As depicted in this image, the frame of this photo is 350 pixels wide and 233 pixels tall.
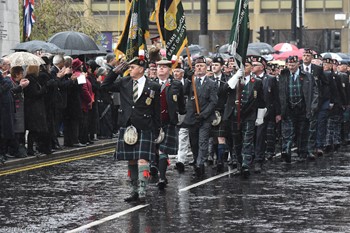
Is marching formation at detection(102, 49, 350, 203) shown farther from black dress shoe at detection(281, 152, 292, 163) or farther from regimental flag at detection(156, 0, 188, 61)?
regimental flag at detection(156, 0, 188, 61)

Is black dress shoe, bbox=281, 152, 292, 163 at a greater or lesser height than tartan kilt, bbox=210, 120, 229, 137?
lesser

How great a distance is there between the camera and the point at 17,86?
20.2 meters

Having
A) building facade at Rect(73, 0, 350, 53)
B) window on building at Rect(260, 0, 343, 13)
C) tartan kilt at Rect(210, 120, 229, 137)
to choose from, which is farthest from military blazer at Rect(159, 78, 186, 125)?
window on building at Rect(260, 0, 343, 13)

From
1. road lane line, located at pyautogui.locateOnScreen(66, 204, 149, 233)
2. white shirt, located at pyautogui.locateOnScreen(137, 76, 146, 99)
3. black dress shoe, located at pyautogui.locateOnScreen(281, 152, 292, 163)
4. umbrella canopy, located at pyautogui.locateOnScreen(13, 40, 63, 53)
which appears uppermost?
umbrella canopy, located at pyautogui.locateOnScreen(13, 40, 63, 53)

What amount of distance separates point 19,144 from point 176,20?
411 cm

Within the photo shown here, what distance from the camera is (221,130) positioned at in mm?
19172

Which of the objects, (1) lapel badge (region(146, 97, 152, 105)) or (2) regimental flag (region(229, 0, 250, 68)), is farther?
(2) regimental flag (region(229, 0, 250, 68))

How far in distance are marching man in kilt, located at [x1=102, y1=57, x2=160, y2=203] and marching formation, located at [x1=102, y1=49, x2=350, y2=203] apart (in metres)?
0.01

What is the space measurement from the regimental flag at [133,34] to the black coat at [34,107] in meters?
4.66

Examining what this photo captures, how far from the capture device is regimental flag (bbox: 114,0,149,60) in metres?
16.3

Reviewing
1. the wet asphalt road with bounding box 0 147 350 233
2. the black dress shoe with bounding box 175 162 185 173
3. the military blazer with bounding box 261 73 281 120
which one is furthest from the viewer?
the military blazer with bounding box 261 73 281 120

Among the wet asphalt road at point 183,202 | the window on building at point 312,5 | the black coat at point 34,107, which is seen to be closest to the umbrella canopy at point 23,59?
the black coat at point 34,107

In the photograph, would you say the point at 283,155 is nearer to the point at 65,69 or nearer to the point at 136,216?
the point at 65,69

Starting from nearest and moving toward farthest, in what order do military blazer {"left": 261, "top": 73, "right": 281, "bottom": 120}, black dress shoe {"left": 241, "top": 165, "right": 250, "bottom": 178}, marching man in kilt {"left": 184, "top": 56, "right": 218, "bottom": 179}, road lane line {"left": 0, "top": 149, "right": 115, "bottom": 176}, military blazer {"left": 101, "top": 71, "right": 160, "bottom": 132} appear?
1. military blazer {"left": 101, "top": 71, "right": 160, "bottom": 132}
2. black dress shoe {"left": 241, "top": 165, "right": 250, "bottom": 178}
3. marching man in kilt {"left": 184, "top": 56, "right": 218, "bottom": 179}
4. road lane line {"left": 0, "top": 149, "right": 115, "bottom": 176}
5. military blazer {"left": 261, "top": 73, "right": 281, "bottom": 120}
